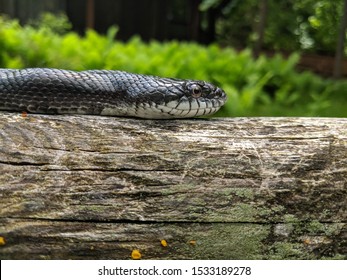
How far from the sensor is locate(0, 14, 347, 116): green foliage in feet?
22.8

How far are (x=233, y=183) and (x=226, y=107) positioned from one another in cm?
393

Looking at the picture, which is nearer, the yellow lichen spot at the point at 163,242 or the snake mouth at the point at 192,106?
the yellow lichen spot at the point at 163,242

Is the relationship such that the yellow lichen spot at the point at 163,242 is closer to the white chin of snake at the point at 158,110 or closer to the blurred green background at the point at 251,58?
the white chin of snake at the point at 158,110

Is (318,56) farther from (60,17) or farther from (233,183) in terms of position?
(233,183)

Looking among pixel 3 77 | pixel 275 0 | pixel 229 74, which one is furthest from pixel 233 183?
pixel 275 0

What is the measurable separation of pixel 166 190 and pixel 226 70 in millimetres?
6340

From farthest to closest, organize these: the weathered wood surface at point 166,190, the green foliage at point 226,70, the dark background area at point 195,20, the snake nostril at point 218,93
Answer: the dark background area at point 195,20 < the green foliage at point 226,70 < the snake nostril at point 218,93 < the weathered wood surface at point 166,190

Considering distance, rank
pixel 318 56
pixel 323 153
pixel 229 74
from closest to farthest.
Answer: pixel 323 153 < pixel 229 74 < pixel 318 56

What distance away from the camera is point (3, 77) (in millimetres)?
3041

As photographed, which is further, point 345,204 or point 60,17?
point 60,17

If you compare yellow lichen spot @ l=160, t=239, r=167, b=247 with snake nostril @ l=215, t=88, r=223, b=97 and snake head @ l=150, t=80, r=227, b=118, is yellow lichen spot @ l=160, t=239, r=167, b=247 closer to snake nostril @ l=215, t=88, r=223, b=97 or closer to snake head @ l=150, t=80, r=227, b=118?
snake head @ l=150, t=80, r=227, b=118

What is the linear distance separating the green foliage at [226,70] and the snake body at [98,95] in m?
3.46

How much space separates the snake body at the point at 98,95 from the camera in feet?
9.78

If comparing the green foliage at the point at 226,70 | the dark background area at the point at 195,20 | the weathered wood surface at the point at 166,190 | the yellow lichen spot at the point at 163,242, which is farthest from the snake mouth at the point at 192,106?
the dark background area at the point at 195,20
